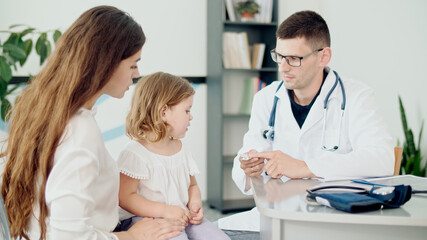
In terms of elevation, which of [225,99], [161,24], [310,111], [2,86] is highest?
[161,24]

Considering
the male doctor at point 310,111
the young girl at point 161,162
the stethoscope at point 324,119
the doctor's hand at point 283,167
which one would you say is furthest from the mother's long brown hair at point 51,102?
the stethoscope at point 324,119

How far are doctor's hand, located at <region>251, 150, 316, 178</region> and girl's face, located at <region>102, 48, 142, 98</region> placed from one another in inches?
24.7

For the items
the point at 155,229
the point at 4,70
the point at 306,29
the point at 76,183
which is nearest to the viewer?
the point at 76,183

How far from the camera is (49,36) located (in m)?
3.95

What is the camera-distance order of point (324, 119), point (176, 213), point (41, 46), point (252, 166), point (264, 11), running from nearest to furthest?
point (176, 213), point (252, 166), point (324, 119), point (41, 46), point (264, 11)

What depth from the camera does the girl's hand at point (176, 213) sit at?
1.53 meters

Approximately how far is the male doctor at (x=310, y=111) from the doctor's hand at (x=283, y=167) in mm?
204

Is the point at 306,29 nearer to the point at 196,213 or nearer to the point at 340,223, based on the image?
the point at 196,213

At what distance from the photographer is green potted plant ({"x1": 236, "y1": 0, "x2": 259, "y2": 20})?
4332mm

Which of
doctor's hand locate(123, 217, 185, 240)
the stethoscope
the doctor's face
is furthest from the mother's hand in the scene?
the doctor's face

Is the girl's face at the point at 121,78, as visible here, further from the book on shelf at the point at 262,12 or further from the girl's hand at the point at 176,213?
the book on shelf at the point at 262,12

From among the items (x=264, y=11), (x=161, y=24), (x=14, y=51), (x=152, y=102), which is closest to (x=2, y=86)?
(x=14, y=51)

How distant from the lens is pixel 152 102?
5.60ft

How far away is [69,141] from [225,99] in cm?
350
